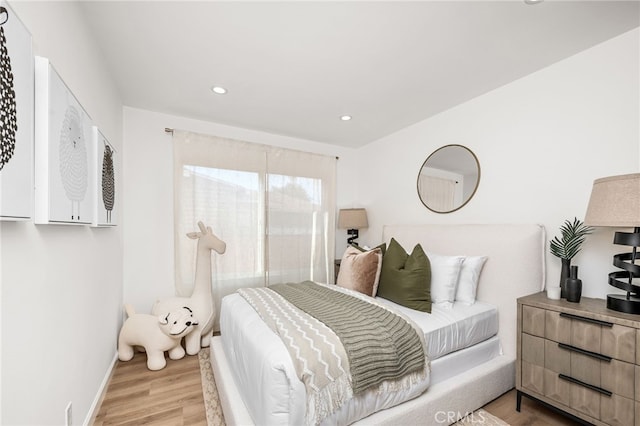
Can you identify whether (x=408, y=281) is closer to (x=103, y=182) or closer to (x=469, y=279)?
(x=469, y=279)

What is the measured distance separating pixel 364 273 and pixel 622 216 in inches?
66.7

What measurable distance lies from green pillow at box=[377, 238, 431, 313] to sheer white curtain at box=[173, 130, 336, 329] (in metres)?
1.58

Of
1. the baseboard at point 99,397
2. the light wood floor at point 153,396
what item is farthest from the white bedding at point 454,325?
the baseboard at point 99,397

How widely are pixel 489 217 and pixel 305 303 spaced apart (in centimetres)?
187

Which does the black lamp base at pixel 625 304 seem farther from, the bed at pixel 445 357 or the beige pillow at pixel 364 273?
the beige pillow at pixel 364 273

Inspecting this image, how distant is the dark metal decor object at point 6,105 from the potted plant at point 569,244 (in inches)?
113

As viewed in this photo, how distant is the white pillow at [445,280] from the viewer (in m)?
2.27

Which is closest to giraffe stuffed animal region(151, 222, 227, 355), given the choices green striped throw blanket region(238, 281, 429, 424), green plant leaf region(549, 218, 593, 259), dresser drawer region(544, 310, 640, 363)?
green striped throw blanket region(238, 281, 429, 424)

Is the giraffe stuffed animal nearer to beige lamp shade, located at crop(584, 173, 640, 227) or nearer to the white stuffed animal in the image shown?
the white stuffed animal

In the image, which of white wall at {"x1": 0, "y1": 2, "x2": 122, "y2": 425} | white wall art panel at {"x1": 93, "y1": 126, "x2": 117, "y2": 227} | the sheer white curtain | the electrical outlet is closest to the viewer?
white wall at {"x1": 0, "y1": 2, "x2": 122, "y2": 425}

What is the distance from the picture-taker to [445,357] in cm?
187

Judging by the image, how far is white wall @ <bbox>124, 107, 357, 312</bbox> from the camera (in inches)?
114

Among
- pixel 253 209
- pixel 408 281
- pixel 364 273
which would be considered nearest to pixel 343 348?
pixel 408 281

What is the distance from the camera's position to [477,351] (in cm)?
204
